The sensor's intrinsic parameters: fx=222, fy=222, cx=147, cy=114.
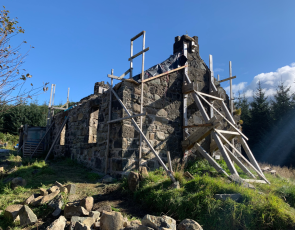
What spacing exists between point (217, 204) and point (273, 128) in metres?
13.9

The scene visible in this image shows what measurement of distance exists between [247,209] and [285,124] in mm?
13532

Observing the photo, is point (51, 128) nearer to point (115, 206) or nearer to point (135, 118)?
point (135, 118)

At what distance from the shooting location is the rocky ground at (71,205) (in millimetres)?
3432

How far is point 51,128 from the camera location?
12.6 m

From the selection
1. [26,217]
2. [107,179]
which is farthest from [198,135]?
[26,217]

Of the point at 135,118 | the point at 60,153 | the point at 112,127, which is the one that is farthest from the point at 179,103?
the point at 60,153

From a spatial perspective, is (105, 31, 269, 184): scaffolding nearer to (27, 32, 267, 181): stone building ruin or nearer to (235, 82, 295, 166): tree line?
(27, 32, 267, 181): stone building ruin

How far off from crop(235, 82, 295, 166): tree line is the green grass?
437 inches

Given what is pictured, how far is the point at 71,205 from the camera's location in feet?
13.3

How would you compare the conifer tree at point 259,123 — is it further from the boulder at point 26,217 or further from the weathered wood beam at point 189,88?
the boulder at point 26,217

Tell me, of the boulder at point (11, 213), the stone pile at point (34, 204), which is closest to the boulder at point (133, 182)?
the stone pile at point (34, 204)

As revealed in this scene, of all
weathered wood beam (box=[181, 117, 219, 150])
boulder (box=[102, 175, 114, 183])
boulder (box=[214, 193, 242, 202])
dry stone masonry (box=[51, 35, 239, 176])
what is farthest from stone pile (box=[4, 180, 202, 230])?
weathered wood beam (box=[181, 117, 219, 150])

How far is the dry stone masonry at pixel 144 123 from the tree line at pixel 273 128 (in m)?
6.89

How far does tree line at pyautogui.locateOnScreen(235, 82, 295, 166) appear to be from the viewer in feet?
47.4
